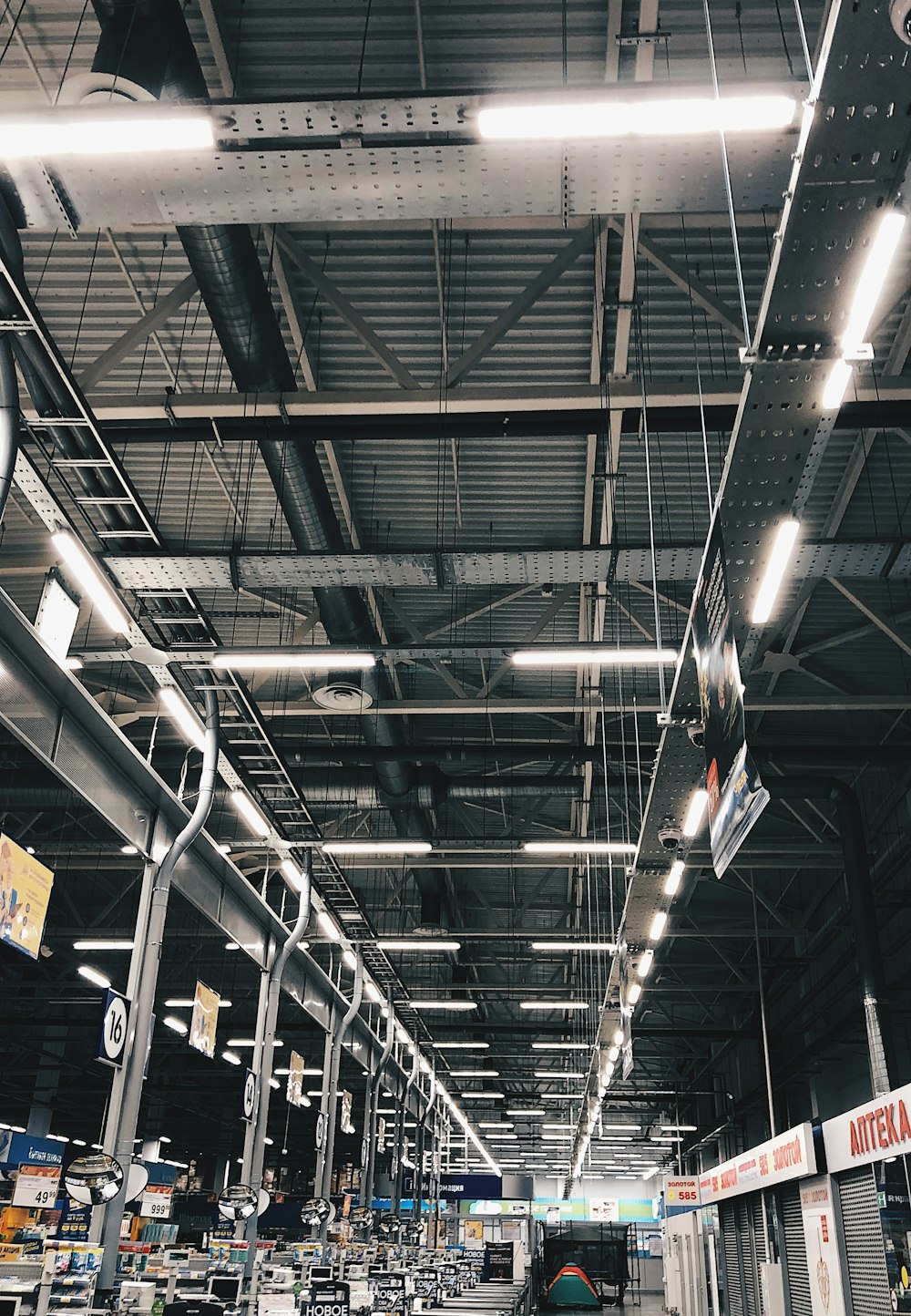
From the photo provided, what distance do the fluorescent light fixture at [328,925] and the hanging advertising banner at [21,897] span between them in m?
8.85

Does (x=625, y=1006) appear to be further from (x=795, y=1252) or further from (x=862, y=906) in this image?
(x=862, y=906)

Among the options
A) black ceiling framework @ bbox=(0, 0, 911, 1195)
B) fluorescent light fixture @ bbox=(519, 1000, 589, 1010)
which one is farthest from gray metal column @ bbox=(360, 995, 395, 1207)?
black ceiling framework @ bbox=(0, 0, 911, 1195)

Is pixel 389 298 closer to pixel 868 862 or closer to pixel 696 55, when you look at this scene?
pixel 696 55

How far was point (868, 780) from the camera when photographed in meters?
18.4

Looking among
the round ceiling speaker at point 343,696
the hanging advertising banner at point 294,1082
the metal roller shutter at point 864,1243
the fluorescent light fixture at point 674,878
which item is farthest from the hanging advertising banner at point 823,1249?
the hanging advertising banner at point 294,1082

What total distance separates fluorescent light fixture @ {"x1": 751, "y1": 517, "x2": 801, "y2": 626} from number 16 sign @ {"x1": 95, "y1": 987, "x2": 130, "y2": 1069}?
7172 mm

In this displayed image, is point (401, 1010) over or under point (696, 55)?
under

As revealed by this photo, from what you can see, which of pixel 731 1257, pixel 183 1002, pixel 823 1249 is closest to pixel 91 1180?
pixel 823 1249

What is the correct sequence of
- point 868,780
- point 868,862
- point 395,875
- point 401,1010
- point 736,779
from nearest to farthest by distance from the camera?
point 736,779 → point 868,862 → point 868,780 → point 395,875 → point 401,1010

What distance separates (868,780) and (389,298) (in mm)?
12804

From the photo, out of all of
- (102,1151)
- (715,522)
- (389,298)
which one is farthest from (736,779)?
(102,1151)

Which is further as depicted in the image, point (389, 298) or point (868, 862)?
point (868, 862)

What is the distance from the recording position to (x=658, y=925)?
40.8 ft

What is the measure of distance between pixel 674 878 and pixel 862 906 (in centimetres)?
602
